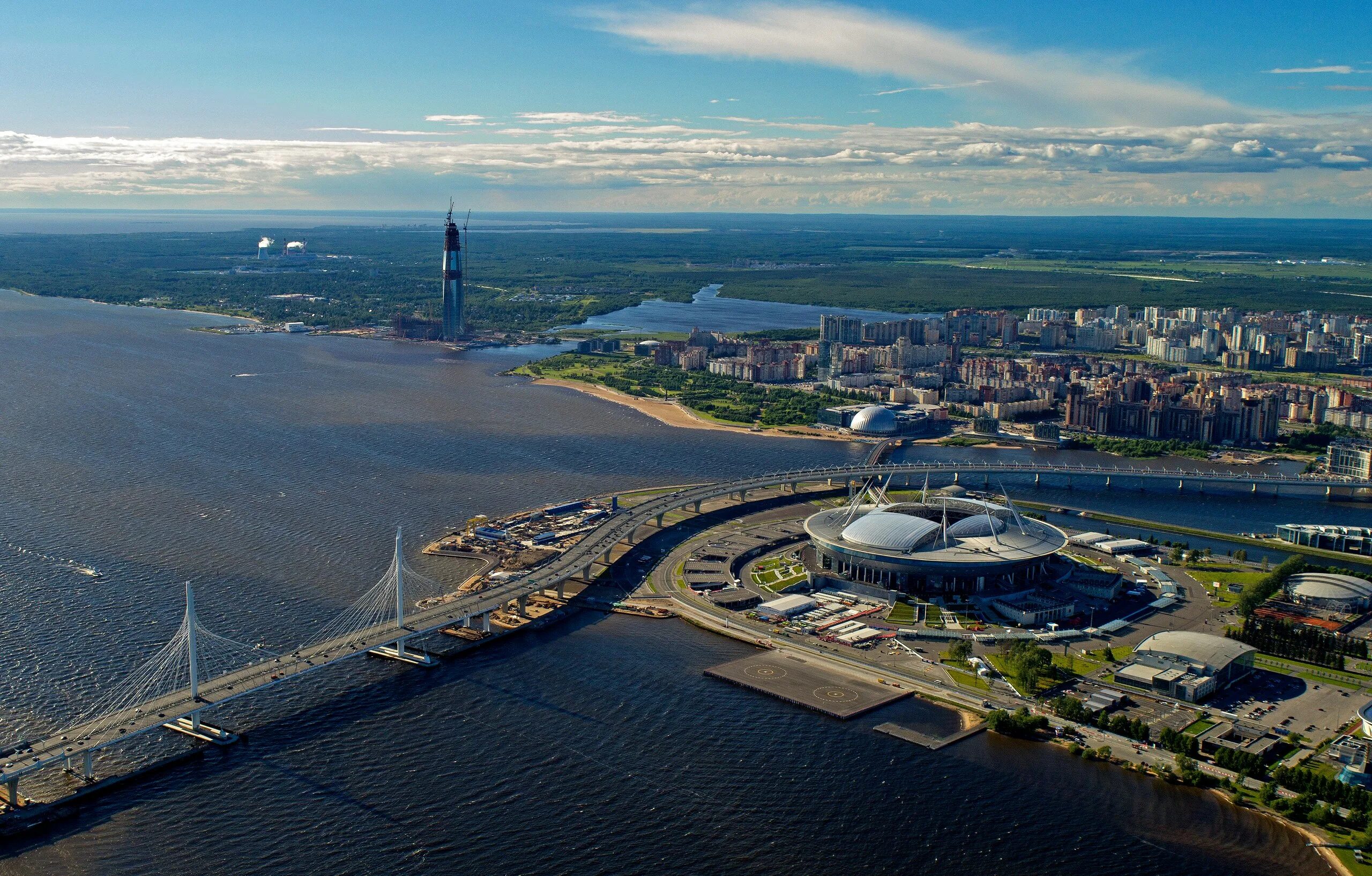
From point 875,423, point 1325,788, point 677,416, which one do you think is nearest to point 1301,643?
point 1325,788

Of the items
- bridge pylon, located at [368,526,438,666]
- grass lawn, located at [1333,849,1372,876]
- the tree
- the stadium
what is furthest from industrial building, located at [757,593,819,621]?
grass lawn, located at [1333,849,1372,876]

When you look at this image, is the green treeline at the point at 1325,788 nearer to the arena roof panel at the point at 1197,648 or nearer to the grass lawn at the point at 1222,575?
the arena roof panel at the point at 1197,648

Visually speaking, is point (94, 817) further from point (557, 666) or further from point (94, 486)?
point (94, 486)

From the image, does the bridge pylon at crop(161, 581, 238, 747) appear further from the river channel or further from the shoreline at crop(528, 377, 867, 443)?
the shoreline at crop(528, 377, 867, 443)

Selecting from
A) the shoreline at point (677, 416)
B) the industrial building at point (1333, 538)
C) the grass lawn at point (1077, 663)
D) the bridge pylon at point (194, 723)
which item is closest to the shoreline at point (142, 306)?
the shoreline at point (677, 416)

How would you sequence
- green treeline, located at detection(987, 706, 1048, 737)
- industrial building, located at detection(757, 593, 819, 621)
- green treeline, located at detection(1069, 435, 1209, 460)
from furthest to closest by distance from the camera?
green treeline, located at detection(1069, 435, 1209, 460) → industrial building, located at detection(757, 593, 819, 621) → green treeline, located at detection(987, 706, 1048, 737)

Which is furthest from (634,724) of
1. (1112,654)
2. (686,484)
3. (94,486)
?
(94,486)

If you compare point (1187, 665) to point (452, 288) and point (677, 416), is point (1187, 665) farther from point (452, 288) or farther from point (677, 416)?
point (452, 288)

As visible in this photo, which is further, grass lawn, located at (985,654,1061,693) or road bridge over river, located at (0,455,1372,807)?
grass lawn, located at (985,654,1061,693)
